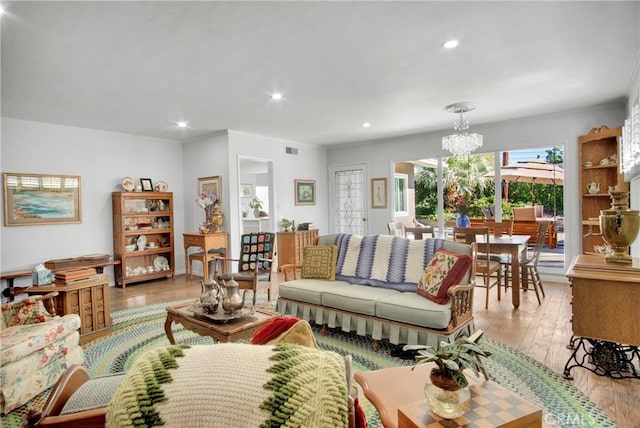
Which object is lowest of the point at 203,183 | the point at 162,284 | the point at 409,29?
the point at 162,284

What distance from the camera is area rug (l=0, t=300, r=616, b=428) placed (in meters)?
2.03

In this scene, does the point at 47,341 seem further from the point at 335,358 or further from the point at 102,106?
the point at 102,106

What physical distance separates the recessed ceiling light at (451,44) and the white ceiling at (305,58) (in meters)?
0.05

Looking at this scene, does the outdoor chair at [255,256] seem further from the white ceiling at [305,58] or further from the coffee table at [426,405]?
the coffee table at [426,405]

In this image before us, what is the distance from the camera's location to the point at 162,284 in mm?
5633

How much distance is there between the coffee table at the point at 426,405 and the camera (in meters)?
1.00

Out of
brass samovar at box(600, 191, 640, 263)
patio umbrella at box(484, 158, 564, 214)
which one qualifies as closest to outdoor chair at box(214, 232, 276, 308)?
brass samovar at box(600, 191, 640, 263)

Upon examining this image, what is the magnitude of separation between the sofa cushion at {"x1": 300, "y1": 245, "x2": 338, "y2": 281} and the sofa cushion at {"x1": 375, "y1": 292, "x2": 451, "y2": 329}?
863 millimetres

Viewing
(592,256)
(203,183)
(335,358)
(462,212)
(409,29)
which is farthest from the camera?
(203,183)

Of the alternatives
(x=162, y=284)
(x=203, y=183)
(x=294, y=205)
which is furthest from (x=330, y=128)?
(x=162, y=284)

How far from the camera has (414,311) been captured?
2717mm

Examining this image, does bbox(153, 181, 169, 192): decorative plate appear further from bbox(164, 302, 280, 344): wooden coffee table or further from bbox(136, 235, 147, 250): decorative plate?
bbox(164, 302, 280, 344): wooden coffee table

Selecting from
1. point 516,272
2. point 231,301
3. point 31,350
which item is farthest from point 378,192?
point 31,350

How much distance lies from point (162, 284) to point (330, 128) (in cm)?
377
